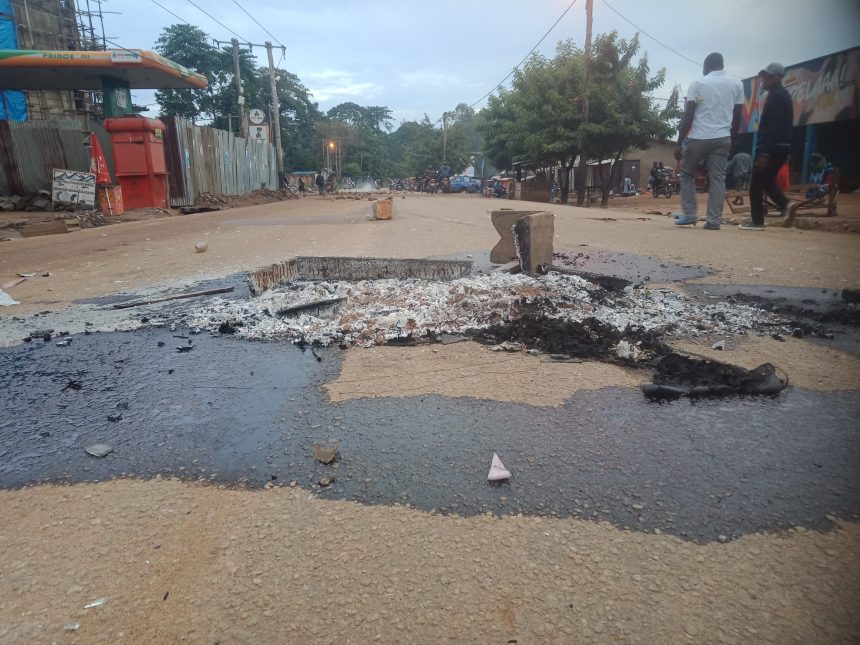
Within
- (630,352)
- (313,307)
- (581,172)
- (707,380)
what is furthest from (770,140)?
(581,172)

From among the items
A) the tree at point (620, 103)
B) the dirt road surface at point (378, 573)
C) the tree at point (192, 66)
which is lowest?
the dirt road surface at point (378, 573)

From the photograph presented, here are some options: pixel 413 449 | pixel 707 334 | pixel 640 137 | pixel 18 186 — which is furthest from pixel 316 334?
pixel 640 137

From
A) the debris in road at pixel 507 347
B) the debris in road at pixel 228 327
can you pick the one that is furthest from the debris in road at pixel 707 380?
the debris in road at pixel 228 327

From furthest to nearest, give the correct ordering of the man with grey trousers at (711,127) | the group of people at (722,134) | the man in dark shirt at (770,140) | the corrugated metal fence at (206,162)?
the corrugated metal fence at (206,162) → the man with grey trousers at (711,127) → the group of people at (722,134) → the man in dark shirt at (770,140)

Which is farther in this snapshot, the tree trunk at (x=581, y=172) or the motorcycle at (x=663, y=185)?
the motorcycle at (x=663, y=185)

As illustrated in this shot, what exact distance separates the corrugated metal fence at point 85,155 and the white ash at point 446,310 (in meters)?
14.0

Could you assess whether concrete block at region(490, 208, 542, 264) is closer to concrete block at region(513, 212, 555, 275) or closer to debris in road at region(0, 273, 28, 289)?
concrete block at region(513, 212, 555, 275)

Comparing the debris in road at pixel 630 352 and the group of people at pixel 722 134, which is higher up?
the group of people at pixel 722 134

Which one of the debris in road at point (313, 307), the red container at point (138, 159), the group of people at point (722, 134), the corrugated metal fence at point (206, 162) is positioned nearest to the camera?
the debris in road at point (313, 307)

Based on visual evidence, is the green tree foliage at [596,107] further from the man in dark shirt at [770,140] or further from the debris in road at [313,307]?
the debris in road at [313,307]

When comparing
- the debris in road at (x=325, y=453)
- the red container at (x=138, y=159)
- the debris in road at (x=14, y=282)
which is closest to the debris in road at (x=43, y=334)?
the debris in road at (x=14, y=282)

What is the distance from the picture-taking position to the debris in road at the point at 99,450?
5.82ft

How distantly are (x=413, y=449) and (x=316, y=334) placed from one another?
4.45 feet

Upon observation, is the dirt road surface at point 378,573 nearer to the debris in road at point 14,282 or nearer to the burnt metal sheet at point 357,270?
the burnt metal sheet at point 357,270
